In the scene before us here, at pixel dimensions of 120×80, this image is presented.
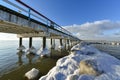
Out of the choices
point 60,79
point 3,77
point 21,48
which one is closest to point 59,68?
point 60,79

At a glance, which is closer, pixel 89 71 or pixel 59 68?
pixel 89 71

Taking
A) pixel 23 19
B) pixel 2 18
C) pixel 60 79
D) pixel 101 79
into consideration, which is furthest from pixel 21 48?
pixel 101 79

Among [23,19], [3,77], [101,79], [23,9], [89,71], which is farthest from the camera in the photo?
[23,19]

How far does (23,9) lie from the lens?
9750 mm

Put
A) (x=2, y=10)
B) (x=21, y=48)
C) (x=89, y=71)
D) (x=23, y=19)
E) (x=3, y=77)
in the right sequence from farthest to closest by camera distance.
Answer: (x=21, y=48) < (x=23, y=19) < (x=3, y=77) < (x=2, y=10) < (x=89, y=71)

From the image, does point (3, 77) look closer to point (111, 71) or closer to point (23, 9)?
point (23, 9)

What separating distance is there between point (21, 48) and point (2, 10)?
50.7 feet

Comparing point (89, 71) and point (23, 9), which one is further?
point (23, 9)

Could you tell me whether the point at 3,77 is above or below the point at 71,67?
below

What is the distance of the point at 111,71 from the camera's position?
6.89 meters

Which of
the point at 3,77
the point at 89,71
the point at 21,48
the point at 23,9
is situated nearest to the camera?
the point at 89,71

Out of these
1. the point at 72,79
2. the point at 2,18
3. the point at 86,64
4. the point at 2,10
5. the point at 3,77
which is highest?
the point at 2,10

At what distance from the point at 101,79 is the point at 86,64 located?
1.32 meters

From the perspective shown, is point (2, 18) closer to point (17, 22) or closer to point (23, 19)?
point (17, 22)
